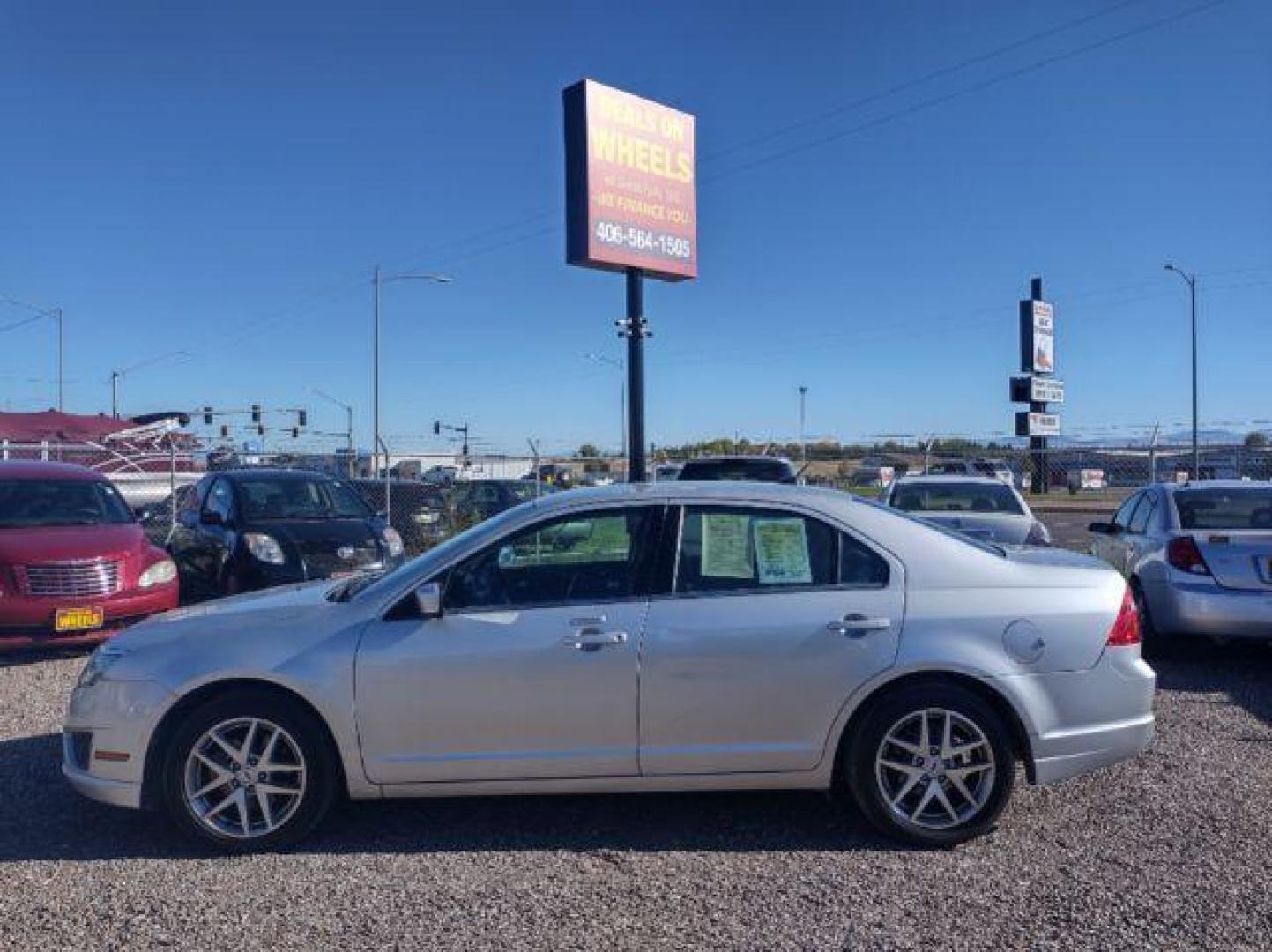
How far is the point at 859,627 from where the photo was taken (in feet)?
15.8

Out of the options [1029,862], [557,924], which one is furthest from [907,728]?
[557,924]

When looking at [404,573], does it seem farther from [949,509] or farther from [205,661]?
[949,509]

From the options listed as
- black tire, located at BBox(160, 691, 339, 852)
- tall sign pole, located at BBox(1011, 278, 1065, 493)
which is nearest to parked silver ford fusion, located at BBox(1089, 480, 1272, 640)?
black tire, located at BBox(160, 691, 339, 852)

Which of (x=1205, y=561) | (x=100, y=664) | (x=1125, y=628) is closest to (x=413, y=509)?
(x=1205, y=561)

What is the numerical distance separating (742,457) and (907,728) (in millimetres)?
8394

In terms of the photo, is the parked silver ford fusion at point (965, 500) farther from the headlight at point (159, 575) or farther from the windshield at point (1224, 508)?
the headlight at point (159, 575)

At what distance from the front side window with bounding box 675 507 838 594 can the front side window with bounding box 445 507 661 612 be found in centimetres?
21

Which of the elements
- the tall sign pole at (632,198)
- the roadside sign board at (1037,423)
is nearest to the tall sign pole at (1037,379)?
the roadside sign board at (1037,423)

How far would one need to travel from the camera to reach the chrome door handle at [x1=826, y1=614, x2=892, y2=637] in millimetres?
4797

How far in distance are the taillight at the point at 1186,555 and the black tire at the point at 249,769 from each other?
6.31 meters

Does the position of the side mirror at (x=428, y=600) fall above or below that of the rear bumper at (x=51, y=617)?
above

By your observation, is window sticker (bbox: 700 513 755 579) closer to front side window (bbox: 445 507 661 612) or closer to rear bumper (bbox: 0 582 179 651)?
front side window (bbox: 445 507 661 612)

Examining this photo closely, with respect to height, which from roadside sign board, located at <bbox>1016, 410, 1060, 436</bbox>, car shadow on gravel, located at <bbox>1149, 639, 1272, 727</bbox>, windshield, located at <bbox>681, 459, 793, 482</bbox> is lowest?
car shadow on gravel, located at <bbox>1149, 639, 1272, 727</bbox>

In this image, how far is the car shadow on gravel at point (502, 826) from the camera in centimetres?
482
